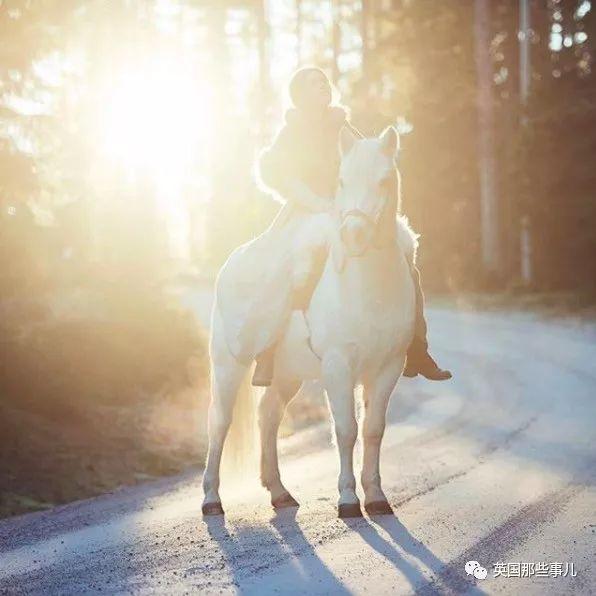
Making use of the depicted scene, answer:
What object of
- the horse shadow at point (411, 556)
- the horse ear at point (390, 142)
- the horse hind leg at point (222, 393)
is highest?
the horse ear at point (390, 142)

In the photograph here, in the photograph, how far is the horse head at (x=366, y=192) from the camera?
8.75 metres

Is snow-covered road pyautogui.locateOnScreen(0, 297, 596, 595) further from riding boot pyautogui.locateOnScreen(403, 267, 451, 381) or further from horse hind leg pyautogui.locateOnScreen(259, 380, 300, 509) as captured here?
riding boot pyautogui.locateOnScreen(403, 267, 451, 381)

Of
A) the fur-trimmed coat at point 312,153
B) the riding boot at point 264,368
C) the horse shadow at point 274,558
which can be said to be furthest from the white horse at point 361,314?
the fur-trimmed coat at point 312,153

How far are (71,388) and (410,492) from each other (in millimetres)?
7470

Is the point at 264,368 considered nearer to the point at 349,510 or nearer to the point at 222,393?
the point at 222,393

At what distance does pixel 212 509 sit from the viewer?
32.2 feet

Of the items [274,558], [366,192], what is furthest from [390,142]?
[274,558]

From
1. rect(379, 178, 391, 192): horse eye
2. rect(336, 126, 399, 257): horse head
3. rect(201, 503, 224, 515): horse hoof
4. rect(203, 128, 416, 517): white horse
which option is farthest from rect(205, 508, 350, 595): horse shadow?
rect(379, 178, 391, 192): horse eye

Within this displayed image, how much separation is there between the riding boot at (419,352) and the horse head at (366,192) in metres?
0.77

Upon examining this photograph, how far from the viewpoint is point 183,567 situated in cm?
748

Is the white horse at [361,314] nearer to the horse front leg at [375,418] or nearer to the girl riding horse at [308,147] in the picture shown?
the horse front leg at [375,418]

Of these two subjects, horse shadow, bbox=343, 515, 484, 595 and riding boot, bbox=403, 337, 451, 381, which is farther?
riding boot, bbox=403, 337, 451, 381

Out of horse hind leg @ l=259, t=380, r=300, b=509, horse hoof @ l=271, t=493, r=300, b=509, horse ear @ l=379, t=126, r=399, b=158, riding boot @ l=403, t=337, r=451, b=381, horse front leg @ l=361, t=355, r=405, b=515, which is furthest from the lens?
horse hind leg @ l=259, t=380, r=300, b=509

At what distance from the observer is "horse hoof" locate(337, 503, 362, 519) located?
908 centimetres
